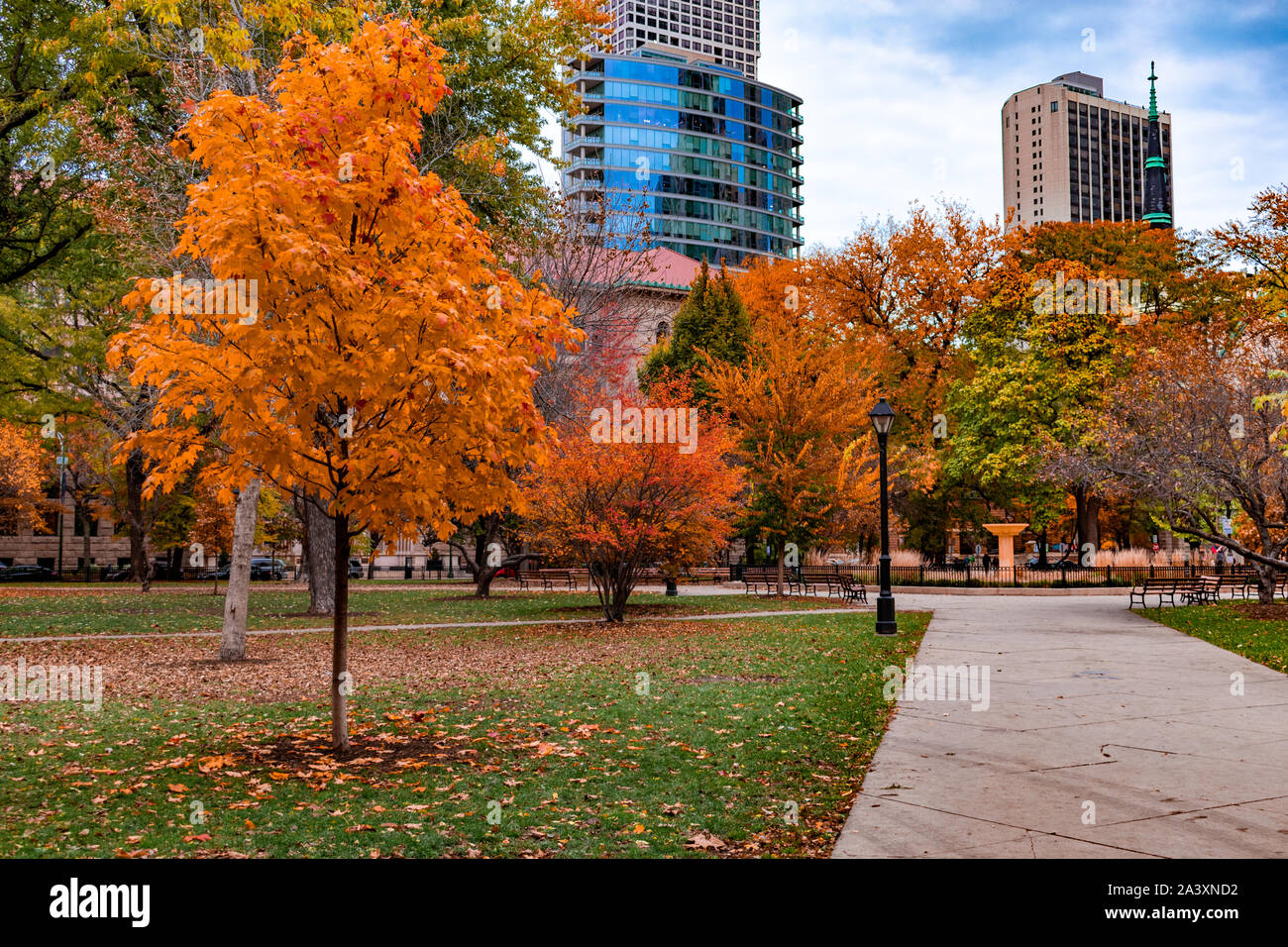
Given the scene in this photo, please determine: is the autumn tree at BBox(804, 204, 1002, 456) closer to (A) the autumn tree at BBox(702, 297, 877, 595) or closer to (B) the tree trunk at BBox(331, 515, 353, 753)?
(A) the autumn tree at BBox(702, 297, 877, 595)

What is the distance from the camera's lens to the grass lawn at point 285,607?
20.2 meters

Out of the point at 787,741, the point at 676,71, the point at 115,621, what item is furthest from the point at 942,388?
the point at 676,71

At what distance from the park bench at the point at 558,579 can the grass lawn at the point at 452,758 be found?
20.8 meters

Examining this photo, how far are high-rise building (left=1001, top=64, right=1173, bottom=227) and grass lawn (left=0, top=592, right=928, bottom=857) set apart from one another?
162111 millimetres

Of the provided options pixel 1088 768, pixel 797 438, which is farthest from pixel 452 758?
pixel 797 438

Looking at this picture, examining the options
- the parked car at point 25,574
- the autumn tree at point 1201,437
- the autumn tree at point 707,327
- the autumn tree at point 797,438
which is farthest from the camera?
the autumn tree at point 707,327

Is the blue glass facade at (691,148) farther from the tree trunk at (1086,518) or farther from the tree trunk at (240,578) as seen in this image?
the tree trunk at (240,578)

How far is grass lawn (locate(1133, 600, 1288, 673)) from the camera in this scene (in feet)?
48.2

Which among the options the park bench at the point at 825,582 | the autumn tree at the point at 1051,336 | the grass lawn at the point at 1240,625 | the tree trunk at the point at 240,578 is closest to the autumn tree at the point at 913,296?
the autumn tree at the point at 1051,336

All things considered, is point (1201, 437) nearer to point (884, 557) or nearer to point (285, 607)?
point (884, 557)

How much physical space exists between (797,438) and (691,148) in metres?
102
